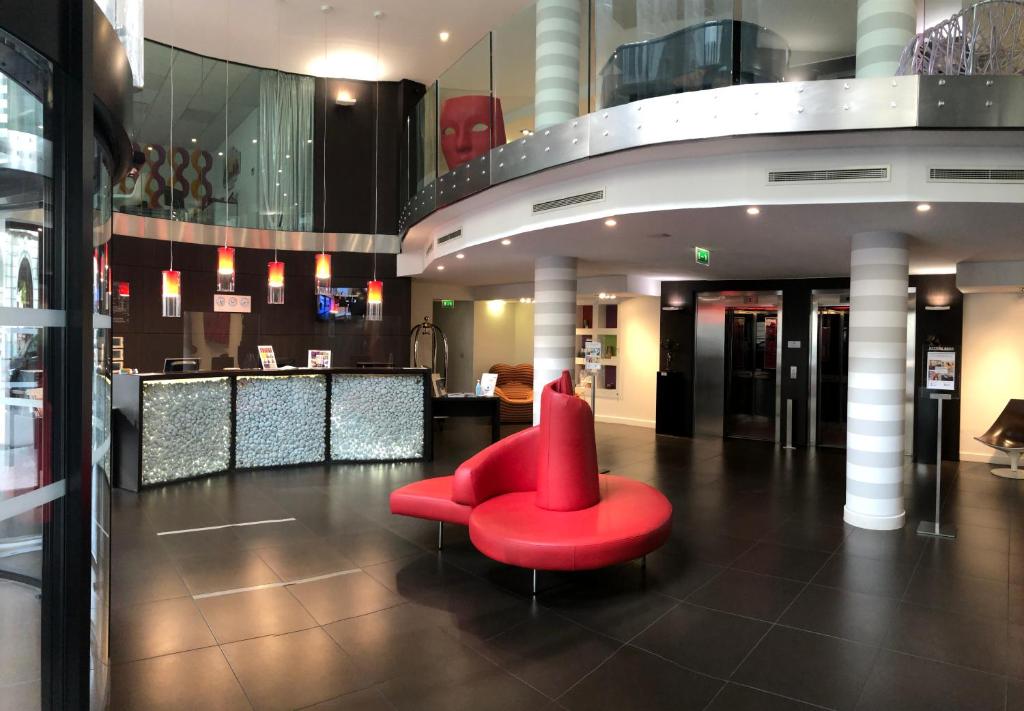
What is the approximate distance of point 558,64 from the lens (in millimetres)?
6461

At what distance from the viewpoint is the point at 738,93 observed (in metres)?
4.69

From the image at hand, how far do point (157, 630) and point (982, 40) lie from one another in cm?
667

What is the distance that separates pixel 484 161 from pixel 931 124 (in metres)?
3.85

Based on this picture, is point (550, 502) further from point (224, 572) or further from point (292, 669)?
point (224, 572)

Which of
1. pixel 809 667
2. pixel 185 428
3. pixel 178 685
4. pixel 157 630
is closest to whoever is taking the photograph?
pixel 178 685

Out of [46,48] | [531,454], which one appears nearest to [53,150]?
[46,48]

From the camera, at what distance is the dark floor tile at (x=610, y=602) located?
3.93 meters

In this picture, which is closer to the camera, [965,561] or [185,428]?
[965,561]

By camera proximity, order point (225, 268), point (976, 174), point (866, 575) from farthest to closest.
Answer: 1. point (225, 268)
2. point (866, 575)
3. point (976, 174)

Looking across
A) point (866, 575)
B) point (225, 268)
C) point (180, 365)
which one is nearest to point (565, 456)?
point (866, 575)

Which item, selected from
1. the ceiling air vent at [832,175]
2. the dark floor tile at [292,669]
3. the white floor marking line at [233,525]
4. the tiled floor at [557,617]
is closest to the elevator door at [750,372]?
the tiled floor at [557,617]

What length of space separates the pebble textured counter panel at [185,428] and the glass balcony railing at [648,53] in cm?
355

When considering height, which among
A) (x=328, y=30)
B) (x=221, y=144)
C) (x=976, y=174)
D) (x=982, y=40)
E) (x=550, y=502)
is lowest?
(x=550, y=502)

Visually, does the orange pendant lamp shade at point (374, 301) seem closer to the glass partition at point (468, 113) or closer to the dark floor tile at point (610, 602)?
the glass partition at point (468, 113)
